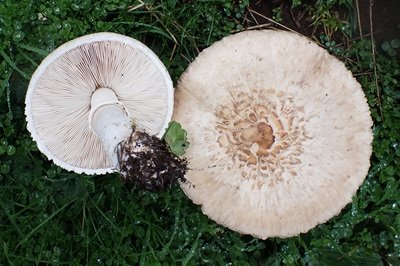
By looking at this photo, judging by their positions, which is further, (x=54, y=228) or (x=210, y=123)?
(x=54, y=228)

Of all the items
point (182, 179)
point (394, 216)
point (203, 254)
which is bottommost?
point (203, 254)

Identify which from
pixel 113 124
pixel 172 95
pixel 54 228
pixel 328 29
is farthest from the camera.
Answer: pixel 328 29

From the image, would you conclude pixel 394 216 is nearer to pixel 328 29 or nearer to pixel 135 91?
pixel 328 29

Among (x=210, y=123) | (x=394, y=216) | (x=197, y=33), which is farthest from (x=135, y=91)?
(x=394, y=216)

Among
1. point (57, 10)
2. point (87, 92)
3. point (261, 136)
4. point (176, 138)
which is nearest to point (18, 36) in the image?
point (57, 10)

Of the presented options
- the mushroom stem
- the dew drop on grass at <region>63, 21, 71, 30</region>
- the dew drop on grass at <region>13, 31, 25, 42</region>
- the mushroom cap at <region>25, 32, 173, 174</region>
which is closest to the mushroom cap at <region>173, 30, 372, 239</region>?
the mushroom cap at <region>25, 32, 173, 174</region>

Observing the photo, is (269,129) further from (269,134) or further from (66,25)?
(66,25)

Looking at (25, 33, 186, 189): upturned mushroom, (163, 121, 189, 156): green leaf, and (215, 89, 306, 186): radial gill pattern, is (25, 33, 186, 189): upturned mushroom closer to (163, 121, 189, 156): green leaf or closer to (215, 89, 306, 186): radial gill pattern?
(163, 121, 189, 156): green leaf
